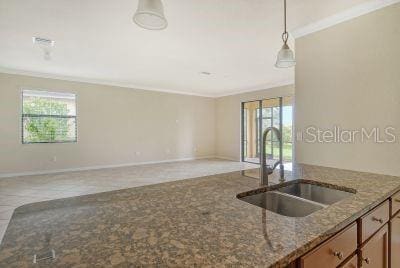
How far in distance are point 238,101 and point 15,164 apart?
661cm

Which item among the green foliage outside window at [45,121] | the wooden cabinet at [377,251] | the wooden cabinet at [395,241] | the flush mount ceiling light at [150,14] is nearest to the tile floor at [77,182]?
the green foliage outside window at [45,121]

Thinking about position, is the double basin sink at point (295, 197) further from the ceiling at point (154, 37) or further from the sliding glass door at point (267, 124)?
the sliding glass door at point (267, 124)

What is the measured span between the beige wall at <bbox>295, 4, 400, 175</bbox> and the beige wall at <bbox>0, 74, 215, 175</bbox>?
5.07 m

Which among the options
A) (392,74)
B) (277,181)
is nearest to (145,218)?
(277,181)

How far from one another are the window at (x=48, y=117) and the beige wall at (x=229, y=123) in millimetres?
4996

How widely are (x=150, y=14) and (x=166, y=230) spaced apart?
1470 millimetres

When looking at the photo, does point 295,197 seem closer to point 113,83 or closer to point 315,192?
point 315,192

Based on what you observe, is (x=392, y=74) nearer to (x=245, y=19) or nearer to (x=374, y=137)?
(x=374, y=137)

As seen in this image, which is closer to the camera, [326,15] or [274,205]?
[274,205]

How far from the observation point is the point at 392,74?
2254 mm

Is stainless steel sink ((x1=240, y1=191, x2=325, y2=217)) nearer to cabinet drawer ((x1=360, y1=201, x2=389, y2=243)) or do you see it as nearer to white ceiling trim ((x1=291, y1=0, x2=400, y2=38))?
cabinet drawer ((x1=360, y1=201, x2=389, y2=243))

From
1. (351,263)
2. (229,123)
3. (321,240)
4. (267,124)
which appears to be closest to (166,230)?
(321,240)

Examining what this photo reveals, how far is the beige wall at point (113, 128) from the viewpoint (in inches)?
201

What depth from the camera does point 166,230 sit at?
76 cm
